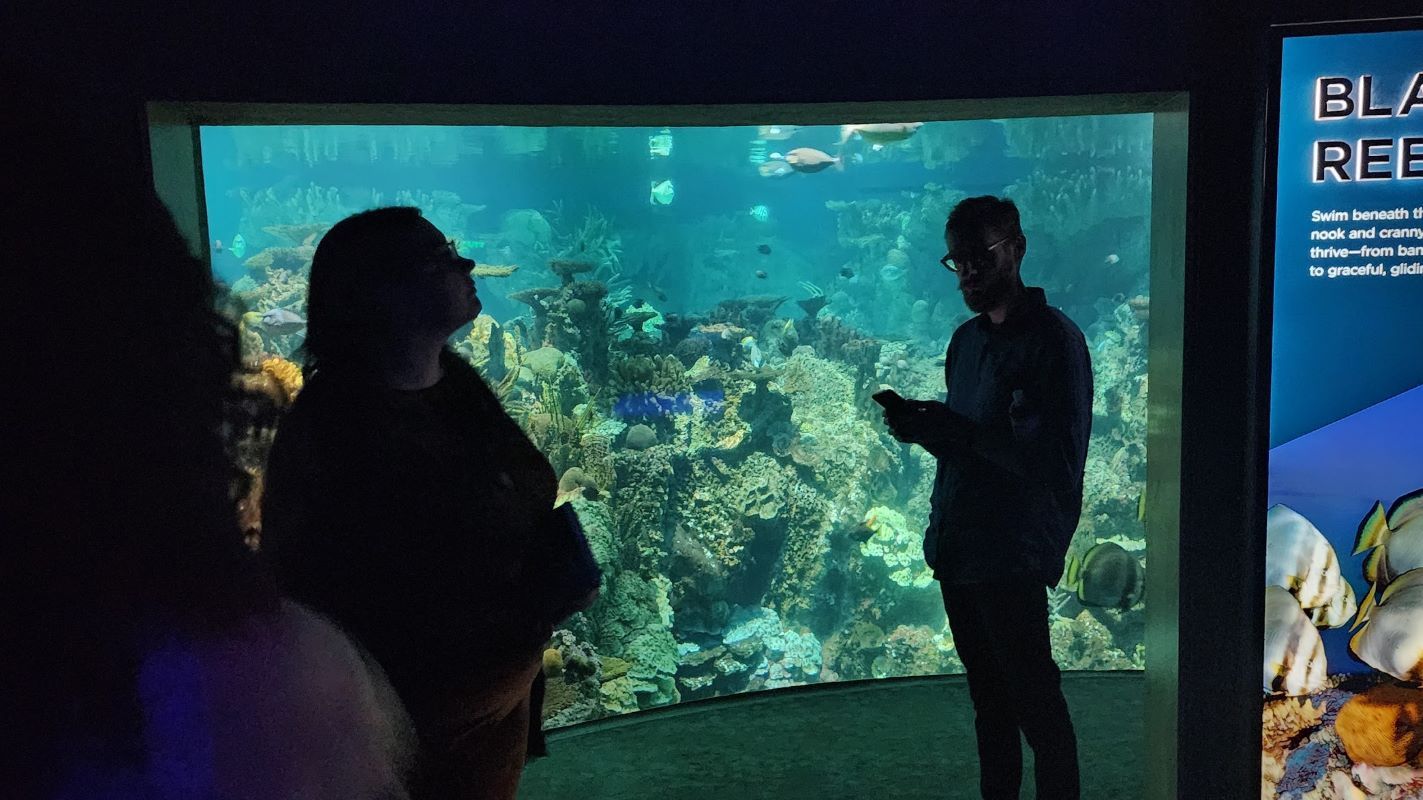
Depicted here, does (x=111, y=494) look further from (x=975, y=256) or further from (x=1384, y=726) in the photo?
(x=1384, y=726)

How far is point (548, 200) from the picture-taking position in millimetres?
15586

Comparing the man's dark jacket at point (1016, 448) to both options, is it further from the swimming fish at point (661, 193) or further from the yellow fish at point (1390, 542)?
the swimming fish at point (661, 193)

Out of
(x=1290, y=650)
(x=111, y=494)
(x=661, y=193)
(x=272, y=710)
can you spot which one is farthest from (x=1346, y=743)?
(x=661, y=193)

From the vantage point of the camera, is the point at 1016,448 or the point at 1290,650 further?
the point at 1016,448

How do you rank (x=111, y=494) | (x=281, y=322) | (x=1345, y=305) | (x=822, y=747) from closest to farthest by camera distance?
1. (x=111, y=494)
2. (x=1345, y=305)
3. (x=822, y=747)
4. (x=281, y=322)

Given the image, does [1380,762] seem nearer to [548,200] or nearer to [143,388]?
[143,388]

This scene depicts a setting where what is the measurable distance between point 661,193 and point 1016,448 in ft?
42.7

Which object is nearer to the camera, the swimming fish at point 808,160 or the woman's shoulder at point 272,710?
the woman's shoulder at point 272,710

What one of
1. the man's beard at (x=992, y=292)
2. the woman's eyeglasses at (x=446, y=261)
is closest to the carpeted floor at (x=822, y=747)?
the man's beard at (x=992, y=292)

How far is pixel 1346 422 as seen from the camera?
7.12ft

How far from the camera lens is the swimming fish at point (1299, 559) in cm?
221

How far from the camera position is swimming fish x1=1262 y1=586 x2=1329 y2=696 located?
7.34ft

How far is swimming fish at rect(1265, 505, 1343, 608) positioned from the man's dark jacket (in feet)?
1.73

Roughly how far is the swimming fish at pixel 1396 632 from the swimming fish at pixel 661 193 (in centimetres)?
1344
